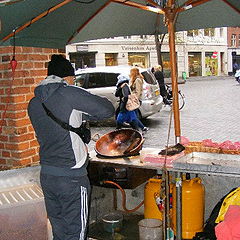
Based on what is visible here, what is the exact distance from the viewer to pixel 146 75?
12430mm

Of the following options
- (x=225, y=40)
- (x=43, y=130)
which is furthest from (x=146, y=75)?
(x=225, y=40)

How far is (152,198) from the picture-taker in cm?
408

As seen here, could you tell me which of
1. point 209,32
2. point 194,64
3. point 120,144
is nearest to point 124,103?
point 120,144

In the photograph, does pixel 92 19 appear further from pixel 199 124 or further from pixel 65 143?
pixel 199 124

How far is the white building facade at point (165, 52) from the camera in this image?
104 ft

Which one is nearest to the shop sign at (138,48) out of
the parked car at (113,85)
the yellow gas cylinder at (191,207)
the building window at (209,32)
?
the building window at (209,32)

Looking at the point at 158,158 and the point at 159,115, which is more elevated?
the point at 158,158

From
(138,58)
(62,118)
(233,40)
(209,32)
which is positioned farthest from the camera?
(233,40)

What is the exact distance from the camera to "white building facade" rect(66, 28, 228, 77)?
104 ft

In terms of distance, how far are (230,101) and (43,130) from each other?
15.8 metres

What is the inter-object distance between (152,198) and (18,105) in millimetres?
1719

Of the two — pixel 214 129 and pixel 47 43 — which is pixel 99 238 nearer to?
pixel 47 43

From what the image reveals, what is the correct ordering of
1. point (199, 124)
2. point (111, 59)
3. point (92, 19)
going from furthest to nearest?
1. point (111, 59)
2. point (199, 124)
3. point (92, 19)

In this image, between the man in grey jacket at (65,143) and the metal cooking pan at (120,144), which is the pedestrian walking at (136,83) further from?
the man in grey jacket at (65,143)
